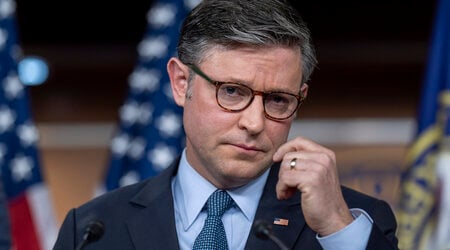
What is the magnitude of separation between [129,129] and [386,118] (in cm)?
207

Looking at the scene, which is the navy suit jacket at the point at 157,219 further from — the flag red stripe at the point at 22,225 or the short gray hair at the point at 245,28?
the flag red stripe at the point at 22,225

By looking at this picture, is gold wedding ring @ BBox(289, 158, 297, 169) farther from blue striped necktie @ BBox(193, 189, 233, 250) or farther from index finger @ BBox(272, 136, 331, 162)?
blue striped necktie @ BBox(193, 189, 233, 250)

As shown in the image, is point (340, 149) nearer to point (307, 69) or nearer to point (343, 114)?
point (343, 114)

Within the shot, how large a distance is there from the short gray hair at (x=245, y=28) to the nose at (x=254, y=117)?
0.13 m

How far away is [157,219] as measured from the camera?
6.75 ft

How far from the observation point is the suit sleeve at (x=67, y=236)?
6.64 feet

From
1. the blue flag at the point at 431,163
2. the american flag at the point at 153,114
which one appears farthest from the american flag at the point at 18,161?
the blue flag at the point at 431,163

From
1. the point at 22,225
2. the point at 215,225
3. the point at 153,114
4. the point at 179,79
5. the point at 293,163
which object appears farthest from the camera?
the point at 153,114

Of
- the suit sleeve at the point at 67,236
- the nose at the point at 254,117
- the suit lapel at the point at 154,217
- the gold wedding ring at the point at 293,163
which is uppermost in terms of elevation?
the nose at the point at 254,117

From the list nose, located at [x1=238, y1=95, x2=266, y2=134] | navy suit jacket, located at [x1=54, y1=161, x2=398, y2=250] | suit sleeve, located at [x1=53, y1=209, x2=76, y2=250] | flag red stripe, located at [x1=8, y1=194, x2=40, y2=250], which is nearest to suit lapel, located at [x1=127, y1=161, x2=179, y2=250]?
navy suit jacket, located at [x1=54, y1=161, x2=398, y2=250]

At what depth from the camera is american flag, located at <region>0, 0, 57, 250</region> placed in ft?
12.5

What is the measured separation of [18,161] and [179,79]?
1.91 m

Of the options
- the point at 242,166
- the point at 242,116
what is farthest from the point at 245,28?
the point at 242,166

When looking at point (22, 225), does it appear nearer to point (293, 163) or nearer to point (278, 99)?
point (278, 99)
